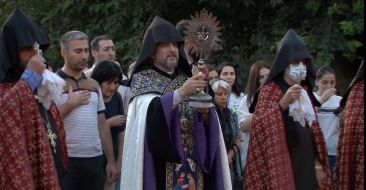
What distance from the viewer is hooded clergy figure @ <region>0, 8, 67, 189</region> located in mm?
6090

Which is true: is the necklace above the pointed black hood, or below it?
below

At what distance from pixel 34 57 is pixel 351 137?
8.74 ft

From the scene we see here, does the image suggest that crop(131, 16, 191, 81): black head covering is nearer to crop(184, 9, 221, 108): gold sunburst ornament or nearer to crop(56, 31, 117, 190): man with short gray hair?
crop(184, 9, 221, 108): gold sunburst ornament

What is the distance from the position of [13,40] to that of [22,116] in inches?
24.1

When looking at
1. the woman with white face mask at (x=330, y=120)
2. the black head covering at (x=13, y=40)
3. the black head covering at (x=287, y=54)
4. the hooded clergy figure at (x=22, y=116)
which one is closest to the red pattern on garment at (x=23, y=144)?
the hooded clergy figure at (x=22, y=116)

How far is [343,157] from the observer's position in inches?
278

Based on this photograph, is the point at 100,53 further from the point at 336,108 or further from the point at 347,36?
the point at 347,36

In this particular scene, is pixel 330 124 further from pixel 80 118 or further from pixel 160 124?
pixel 160 124

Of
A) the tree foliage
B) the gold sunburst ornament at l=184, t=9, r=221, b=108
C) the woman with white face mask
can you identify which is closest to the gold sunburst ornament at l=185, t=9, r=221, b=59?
the gold sunburst ornament at l=184, t=9, r=221, b=108

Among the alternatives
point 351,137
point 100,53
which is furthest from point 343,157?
point 100,53

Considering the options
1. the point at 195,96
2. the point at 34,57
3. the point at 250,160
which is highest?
the point at 34,57

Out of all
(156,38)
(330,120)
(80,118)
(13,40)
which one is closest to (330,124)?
(330,120)

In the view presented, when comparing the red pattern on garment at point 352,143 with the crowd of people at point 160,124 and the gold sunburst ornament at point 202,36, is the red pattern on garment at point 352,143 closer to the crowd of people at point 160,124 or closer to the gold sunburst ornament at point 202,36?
the crowd of people at point 160,124

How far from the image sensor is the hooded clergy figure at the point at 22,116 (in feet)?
20.0
